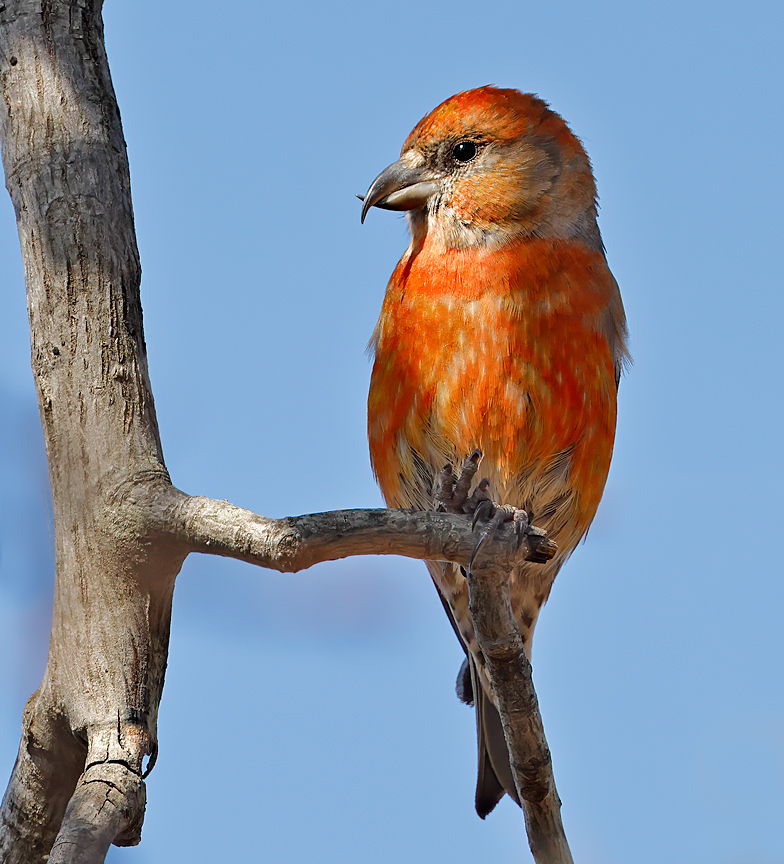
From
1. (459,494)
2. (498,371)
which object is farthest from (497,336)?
(459,494)

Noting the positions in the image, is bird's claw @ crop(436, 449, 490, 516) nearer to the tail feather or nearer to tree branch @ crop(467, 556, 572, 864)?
tree branch @ crop(467, 556, 572, 864)

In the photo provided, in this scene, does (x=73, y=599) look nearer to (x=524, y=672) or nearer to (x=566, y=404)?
(x=524, y=672)

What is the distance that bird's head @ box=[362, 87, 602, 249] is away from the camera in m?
3.90

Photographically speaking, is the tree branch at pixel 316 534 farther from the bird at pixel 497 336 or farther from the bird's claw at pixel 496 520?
the bird at pixel 497 336

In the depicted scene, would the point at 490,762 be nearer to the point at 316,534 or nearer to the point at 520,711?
the point at 520,711

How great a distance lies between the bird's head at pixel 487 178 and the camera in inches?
154

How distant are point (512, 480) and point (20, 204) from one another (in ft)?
6.27

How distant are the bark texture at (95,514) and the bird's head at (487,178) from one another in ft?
4.58

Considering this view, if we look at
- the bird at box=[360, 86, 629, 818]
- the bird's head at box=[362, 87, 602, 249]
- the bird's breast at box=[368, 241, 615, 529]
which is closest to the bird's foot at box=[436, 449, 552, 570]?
the bird at box=[360, 86, 629, 818]

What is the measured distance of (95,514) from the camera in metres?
2.55

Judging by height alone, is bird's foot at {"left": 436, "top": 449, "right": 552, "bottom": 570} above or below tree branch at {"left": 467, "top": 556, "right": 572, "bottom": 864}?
above

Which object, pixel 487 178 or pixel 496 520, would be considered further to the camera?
pixel 487 178

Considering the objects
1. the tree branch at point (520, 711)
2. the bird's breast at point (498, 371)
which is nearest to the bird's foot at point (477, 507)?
the tree branch at point (520, 711)

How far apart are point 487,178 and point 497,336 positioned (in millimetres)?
737
